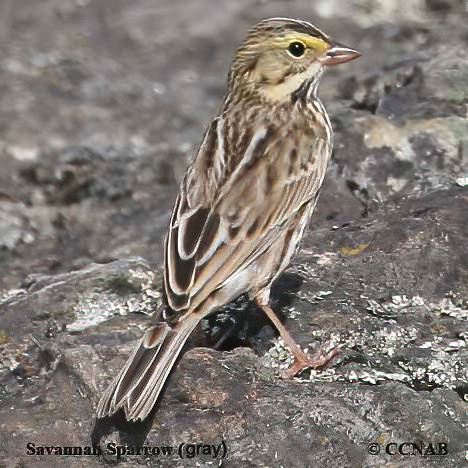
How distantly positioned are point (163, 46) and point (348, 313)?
19.8ft

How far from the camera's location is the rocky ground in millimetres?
5055

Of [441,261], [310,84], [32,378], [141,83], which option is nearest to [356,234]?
[441,261]

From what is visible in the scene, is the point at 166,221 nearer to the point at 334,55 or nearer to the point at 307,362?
the point at 334,55

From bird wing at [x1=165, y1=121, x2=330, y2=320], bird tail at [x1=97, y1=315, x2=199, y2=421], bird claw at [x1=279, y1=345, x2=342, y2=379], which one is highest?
bird wing at [x1=165, y1=121, x2=330, y2=320]

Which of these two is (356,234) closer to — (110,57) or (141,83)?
(141,83)

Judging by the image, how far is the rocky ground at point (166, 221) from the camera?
5.05 metres

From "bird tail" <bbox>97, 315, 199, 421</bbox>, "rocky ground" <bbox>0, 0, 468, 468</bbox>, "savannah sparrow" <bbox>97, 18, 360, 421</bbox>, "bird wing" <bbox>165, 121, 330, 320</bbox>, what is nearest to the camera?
"bird tail" <bbox>97, 315, 199, 421</bbox>

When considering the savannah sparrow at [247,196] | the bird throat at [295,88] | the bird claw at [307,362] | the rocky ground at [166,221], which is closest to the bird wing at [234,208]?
the savannah sparrow at [247,196]

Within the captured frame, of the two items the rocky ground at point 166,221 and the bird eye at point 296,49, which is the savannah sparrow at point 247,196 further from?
the rocky ground at point 166,221

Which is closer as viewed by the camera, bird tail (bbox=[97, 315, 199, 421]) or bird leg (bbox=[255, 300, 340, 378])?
bird tail (bbox=[97, 315, 199, 421])

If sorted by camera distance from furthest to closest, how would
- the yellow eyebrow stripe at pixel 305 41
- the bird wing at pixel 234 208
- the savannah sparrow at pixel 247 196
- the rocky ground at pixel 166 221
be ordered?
the yellow eyebrow stripe at pixel 305 41
the bird wing at pixel 234 208
the savannah sparrow at pixel 247 196
the rocky ground at pixel 166 221

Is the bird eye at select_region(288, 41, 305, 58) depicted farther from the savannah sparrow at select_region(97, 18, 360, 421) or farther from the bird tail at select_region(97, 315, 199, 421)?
the bird tail at select_region(97, 315, 199, 421)

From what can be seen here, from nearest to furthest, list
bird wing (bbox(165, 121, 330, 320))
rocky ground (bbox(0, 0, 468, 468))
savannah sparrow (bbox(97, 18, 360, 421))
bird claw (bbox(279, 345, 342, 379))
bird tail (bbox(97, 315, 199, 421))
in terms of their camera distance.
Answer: bird tail (bbox(97, 315, 199, 421)), rocky ground (bbox(0, 0, 468, 468)), savannah sparrow (bbox(97, 18, 360, 421)), bird wing (bbox(165, 121, 330, 320)), bird claw (bbox(279, 345, 342, 379))

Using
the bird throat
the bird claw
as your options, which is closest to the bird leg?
the bird claw
